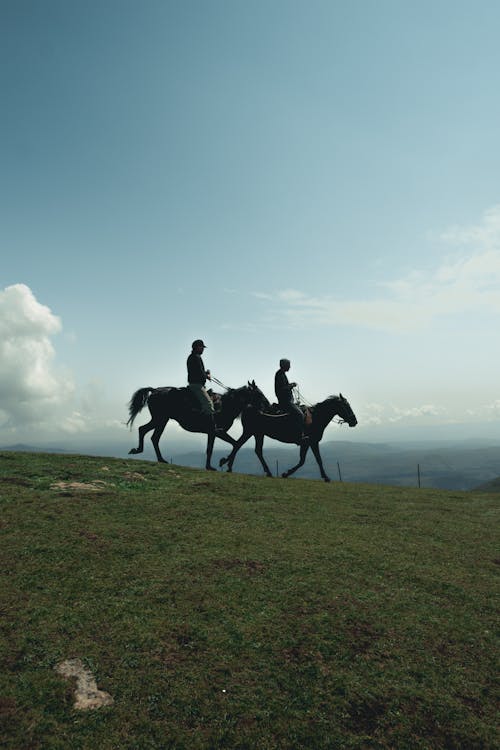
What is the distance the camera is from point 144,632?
5844mm

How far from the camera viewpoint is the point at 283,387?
19.6 m

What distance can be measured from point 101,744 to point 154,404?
1561 centimetres

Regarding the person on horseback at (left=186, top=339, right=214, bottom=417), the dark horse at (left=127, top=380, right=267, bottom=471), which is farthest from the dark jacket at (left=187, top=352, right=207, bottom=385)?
the dark horse at (left=127, top=380, right=267, bottom=471)

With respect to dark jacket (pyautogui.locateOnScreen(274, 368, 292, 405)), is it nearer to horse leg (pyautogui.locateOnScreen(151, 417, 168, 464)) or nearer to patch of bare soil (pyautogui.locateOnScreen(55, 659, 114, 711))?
horse leg (pyautogui.locateOnScreen(151, 417, 168, 464))

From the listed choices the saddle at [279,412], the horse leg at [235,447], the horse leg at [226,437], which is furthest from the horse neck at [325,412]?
the horse leg at [226,437]

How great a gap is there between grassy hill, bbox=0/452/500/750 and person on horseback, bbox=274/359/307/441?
8.35 meters

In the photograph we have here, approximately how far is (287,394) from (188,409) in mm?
4624

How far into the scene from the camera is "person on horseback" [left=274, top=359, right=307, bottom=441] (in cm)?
1956

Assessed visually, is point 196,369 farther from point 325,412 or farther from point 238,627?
point 238,627

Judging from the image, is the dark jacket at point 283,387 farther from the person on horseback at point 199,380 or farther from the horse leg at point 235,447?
the person on horseback at point 199,380

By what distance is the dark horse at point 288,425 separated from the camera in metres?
19.7

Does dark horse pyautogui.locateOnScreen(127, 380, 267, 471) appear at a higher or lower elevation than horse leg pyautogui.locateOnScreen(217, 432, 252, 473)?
higher

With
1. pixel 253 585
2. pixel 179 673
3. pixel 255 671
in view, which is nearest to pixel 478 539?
pixel 253 585

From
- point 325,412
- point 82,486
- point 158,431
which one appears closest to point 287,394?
point 325,412
